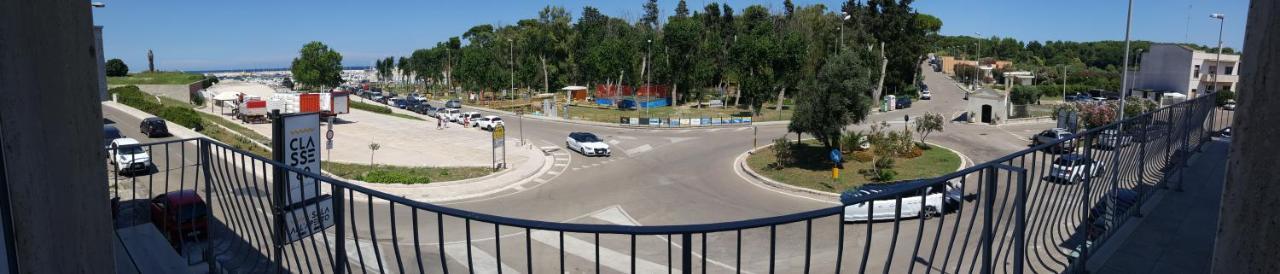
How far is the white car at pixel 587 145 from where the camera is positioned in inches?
1196

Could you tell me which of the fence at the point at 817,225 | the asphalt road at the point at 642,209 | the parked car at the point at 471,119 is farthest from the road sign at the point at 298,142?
the parked car at the point at 471,119

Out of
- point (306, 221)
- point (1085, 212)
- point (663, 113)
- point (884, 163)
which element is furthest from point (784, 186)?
point (663, 113)

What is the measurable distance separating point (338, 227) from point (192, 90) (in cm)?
7125

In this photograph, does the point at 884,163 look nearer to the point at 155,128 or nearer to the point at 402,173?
the point at 402,173

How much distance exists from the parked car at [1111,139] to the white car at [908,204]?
1.20 metres

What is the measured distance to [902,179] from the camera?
2450cm

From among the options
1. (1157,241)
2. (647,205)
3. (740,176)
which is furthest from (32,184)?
(740,176)

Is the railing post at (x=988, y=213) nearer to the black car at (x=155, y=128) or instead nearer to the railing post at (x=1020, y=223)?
the railing post at (x=1020, y=223)

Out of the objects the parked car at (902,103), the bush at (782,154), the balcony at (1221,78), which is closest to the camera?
the bush at (782,154)

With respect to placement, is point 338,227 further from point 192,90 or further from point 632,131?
point 192,90

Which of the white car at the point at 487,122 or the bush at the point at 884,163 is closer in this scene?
the bush at the point at 884,163

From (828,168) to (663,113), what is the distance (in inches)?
1090

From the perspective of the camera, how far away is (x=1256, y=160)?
8.79ft

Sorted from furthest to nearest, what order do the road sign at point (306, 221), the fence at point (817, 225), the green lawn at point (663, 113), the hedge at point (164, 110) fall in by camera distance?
the green lawn at point (663, 113), the hedge at point (164, 110), the road sign at point (306, 221), the fence at point (817, 225)
